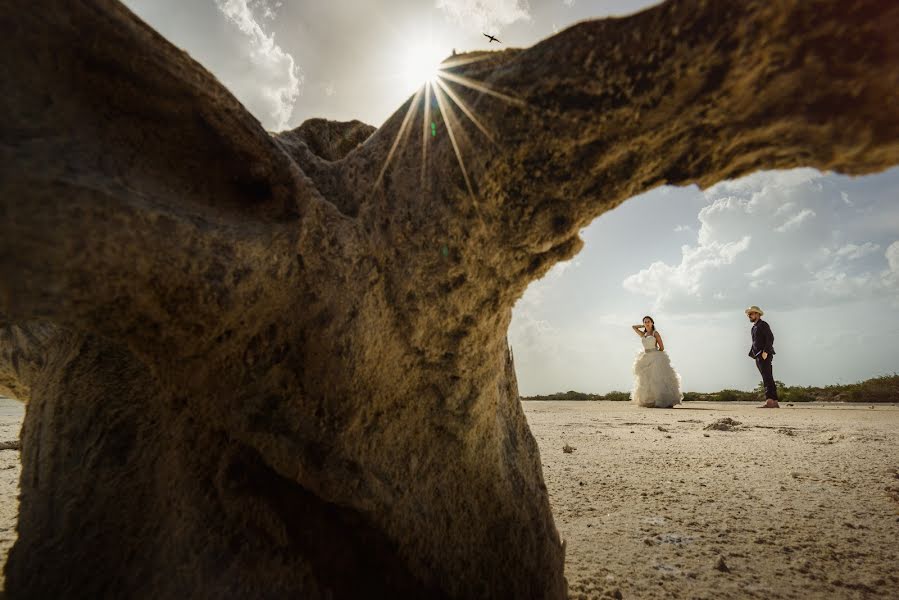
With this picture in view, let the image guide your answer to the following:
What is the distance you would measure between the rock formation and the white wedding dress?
11.1 metres

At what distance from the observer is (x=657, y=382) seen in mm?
11664

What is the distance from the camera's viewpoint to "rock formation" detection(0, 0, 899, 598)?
1.16 m

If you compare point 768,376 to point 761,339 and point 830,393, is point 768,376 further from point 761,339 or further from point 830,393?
point 830,393

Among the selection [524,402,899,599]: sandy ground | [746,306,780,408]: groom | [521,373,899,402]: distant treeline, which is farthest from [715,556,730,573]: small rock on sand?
[521,373,899,402]: distant treeline

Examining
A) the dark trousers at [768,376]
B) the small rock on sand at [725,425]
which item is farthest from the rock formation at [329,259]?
the dark trousers at [768,376]

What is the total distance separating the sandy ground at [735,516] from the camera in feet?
6.70

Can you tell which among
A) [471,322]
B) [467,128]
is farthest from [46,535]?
[467,128]

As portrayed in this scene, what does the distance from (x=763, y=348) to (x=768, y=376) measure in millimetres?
671

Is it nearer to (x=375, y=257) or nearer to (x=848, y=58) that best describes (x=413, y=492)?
(x=375, y=257)

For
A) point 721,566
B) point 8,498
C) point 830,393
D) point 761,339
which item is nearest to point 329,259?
point 721,566

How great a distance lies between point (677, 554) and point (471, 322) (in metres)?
1.85

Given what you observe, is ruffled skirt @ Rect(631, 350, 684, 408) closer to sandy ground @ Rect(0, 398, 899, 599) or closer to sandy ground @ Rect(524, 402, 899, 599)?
sandy ground @ Rect(0, 398, 899, 599)

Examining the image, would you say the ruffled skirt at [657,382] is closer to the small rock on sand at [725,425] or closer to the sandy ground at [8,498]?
the small rock on sand at [725,425]

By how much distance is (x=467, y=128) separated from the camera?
1.48m
